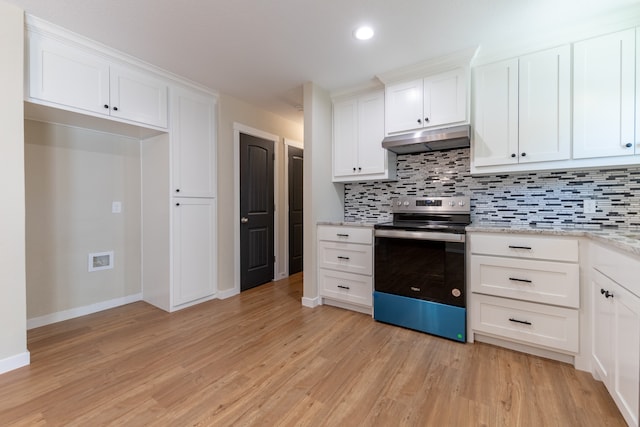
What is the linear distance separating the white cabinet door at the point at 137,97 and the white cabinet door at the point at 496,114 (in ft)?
9.42

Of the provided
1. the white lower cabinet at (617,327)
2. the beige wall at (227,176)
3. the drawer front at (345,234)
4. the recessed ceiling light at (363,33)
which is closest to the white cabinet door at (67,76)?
the beige wall at (227,176)

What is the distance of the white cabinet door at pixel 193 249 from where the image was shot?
2.91m

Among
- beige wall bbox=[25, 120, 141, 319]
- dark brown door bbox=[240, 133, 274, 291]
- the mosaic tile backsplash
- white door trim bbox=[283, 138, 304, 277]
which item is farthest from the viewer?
white door trim bbox=[283, 138, 304, 277]

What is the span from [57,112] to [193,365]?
2.19 metres

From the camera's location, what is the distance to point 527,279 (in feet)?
6.51

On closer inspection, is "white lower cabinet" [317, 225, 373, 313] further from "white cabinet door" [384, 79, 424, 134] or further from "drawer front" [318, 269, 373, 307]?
"white cabinet door" [384, 79, 424, 134]

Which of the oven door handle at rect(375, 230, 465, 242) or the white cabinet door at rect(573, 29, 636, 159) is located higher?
the white cabinet door at rect(573, 29, 636, 159)

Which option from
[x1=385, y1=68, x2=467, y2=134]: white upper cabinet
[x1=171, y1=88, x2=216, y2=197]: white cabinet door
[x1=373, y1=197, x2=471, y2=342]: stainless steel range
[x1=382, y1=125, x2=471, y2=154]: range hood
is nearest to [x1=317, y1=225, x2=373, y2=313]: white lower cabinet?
[x1=373, y1=197, x2=471, y2=342]: stainless steel range

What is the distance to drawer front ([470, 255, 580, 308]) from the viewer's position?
6.09 ft

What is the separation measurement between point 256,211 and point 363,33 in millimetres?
2400

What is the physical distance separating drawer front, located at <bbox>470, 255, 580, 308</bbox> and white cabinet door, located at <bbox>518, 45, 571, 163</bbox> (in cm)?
80

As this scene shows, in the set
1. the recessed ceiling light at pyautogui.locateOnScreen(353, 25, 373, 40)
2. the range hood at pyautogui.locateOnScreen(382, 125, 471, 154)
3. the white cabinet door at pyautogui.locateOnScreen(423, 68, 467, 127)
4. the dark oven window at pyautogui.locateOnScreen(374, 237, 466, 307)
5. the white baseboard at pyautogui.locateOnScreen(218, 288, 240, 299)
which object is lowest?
the white baseboard at pyautogui.locateOnScreen(218, 288, 240, 299)

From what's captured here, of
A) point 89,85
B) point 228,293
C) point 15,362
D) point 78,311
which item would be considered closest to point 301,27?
point 89,85

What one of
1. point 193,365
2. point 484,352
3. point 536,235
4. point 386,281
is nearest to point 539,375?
point 484,352
